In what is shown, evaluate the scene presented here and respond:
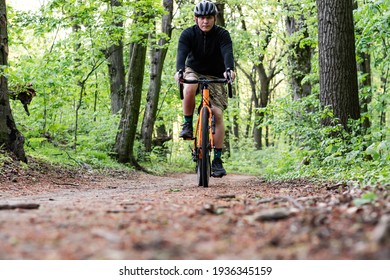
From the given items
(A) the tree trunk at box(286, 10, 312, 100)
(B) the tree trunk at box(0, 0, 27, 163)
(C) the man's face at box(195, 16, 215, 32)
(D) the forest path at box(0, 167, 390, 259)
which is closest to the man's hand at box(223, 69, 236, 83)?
(C) the man's face at box(195, 16, 215, 32)

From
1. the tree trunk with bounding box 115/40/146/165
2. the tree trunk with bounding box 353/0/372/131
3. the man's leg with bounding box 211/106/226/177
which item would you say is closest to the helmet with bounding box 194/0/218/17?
the man's leg with bounding box 211/106/226/177

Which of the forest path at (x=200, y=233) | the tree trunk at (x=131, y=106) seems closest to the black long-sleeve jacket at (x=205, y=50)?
the forest path at (x=200, y=233)

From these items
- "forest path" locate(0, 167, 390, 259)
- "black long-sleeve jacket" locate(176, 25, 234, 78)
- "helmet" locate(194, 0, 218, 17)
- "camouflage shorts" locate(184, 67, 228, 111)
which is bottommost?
"forest path" locate(0, 167, 390, 259)

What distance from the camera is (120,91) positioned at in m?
17.0

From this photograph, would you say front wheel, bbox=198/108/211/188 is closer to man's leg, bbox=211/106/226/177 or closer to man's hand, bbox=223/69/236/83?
man's leg, bbox=211/106/226/177

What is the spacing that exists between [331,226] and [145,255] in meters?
0.87

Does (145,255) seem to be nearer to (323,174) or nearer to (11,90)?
(323,174)

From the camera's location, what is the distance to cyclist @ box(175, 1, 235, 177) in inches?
239

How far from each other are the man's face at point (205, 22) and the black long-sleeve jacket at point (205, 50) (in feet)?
0.20

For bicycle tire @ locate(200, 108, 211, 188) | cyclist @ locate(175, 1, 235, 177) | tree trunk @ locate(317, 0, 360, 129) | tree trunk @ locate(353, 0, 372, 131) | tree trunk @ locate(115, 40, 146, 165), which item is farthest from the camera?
tree trunk @ locate(115, 40, 146, 165)

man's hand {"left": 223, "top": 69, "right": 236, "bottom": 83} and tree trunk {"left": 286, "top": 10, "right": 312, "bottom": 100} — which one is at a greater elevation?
tree trunk {"left": 286, "top": 10, "right": 312, "bottom": 100}

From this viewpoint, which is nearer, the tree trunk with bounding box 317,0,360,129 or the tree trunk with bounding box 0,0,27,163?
the tree trunk with bounding box 0,0,27,163

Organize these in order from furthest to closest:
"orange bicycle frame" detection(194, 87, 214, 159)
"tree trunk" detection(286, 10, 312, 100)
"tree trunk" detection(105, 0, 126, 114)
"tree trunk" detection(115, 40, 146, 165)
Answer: "tree trunk" detection(105, 0, 126, 114) < "tree trunk" detection(286, 10, 312, 100) < "tree trunk" detection(115, 40, 146, 165) < "orange bicycle frame" detection(194, 87, 214, 159)

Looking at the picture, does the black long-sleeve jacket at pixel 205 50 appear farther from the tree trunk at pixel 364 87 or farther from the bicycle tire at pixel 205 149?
the tree trunk at pixel 364 87
